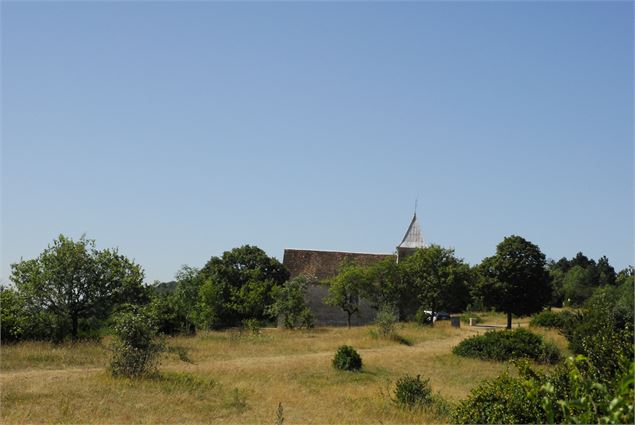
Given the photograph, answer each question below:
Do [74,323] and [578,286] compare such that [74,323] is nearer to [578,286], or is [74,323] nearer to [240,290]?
[240,290]

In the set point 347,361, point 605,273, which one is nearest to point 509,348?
point 347,361

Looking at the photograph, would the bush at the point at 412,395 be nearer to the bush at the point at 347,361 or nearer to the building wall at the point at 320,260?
the bush at the point at 347,361

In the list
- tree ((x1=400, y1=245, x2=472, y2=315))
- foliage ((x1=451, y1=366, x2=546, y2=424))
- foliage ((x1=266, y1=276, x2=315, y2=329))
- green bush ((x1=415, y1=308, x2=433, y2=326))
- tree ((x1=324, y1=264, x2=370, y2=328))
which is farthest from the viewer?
tree ((x1=324, y1=264, x2=370, y2=328))

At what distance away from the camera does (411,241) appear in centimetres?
5378

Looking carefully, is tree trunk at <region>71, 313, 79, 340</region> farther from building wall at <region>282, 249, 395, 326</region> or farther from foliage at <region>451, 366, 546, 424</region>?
building wall at <region>282, 249, 395, 326</region>

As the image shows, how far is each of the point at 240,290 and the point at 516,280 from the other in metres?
21.6

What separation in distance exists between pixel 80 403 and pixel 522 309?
111ft

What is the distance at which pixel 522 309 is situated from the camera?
4081cm

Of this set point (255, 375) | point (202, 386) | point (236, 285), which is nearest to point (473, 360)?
point (255, 375)

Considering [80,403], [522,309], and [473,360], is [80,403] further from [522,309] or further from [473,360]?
[522,309]

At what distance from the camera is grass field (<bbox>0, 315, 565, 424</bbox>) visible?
12.4 metres

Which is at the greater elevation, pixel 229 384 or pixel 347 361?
pixel 347 361

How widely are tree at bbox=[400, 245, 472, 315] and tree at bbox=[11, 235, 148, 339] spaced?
23025 mm

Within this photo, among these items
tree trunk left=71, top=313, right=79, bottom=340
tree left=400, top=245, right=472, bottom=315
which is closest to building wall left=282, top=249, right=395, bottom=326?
tree left=400, top=245, right=472, bottom=315
